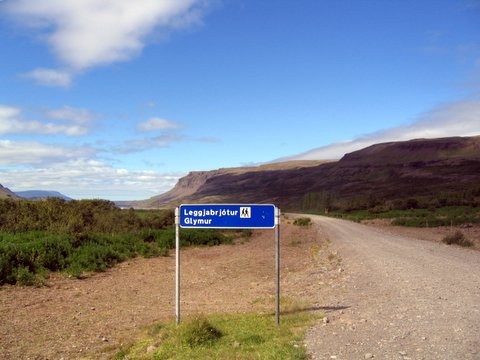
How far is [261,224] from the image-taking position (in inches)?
297

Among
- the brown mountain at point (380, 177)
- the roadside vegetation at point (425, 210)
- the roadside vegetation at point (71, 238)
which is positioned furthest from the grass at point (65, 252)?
the brown mountain at point (380, 177)

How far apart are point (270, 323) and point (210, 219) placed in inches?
77.4

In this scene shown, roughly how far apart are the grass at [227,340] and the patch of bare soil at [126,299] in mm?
702

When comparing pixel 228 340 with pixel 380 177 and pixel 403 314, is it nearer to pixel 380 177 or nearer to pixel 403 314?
pixel 403 314

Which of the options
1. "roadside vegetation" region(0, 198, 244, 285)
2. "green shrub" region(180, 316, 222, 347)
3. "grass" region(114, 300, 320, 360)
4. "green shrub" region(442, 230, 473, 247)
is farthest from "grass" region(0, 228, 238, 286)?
"green shrub" region(442, 230, 473, 247)

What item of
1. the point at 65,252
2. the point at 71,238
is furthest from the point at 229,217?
the point at 71,238

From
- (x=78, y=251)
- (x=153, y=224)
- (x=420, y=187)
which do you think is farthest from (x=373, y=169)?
(x=78, y=251)

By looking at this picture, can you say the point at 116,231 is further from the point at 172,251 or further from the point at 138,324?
the point at 138,324

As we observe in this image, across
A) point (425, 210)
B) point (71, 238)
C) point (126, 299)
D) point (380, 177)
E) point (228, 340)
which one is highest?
point (380, 177)

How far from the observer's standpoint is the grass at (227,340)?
5.76 m

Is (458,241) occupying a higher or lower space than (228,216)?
lower

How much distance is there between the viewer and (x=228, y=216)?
25.5 feet

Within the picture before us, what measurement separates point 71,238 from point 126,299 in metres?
7.52

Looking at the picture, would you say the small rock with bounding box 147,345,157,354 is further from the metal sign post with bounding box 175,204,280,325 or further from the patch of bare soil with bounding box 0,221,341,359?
the metal sign post with bounding box 175,204,280,325
